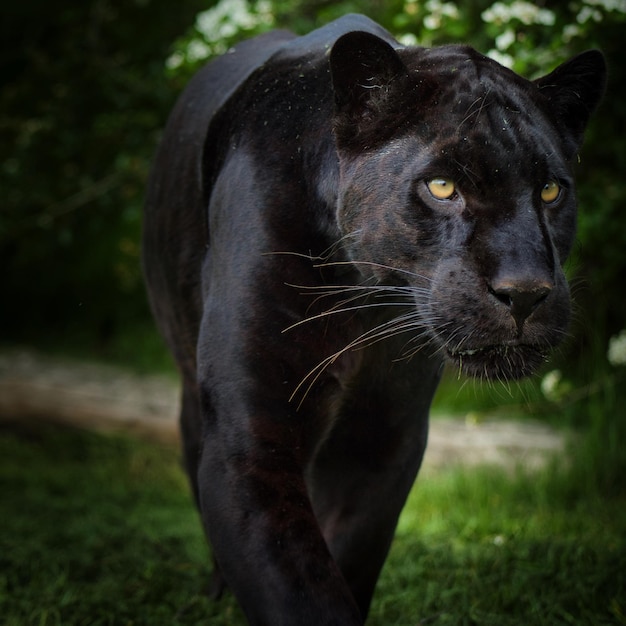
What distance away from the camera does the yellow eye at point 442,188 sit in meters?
2.24

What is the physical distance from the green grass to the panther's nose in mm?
1222

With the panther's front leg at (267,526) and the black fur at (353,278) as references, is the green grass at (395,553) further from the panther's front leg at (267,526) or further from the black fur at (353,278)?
the panther's front leg at (267,526)

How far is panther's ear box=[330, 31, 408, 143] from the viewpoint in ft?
7.70

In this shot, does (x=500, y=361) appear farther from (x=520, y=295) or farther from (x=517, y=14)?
(x=517, y=14)

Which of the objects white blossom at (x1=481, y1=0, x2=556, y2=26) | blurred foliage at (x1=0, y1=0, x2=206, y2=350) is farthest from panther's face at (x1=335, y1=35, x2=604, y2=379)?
blurred foliage at (x1=0, y1=0, x2=206, y2=350)

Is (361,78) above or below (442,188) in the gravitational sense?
above

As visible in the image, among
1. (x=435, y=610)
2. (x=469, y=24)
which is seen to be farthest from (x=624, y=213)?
(x=435, y=610)

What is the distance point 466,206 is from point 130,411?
15.9 ft

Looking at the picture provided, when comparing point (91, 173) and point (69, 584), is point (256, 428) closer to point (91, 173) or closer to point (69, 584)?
point (69, 584)

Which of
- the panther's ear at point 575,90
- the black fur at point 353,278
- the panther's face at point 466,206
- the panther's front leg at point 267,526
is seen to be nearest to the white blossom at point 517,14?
the black fur at point 353,278

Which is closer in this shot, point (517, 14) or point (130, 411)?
point (517, 14)

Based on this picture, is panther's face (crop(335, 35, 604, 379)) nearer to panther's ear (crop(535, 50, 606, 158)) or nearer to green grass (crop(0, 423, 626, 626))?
panther's ear (crop(535, 50, 606, 158))

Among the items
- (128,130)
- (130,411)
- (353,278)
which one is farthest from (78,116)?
(353,278)

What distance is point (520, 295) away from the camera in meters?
2.11
